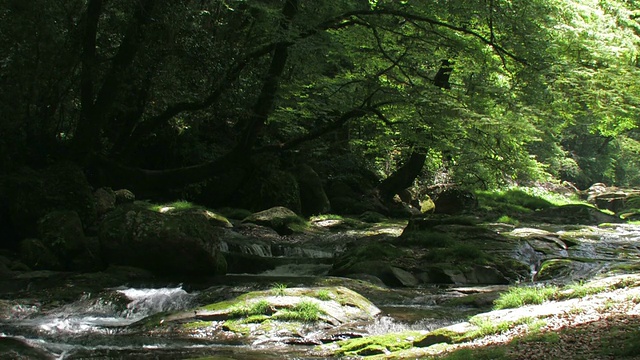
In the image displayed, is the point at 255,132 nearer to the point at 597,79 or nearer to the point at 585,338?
the point at 597,79

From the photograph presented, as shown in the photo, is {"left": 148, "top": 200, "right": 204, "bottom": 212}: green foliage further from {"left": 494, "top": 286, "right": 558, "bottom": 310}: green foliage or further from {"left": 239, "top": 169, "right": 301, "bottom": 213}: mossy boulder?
{"left": 494, "top": 286, "right": 558, "bottom": 310}: green foliage

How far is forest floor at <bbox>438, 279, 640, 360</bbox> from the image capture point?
15.1 feet

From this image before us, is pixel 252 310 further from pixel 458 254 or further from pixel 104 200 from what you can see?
pixel 104 200

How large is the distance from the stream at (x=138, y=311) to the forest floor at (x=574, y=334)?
1.70 m

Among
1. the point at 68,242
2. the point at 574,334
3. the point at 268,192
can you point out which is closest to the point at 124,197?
the point at 268,192

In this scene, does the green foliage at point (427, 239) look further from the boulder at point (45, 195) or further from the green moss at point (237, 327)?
the boulder at point (45, 195)

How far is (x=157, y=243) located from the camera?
10.6 meters

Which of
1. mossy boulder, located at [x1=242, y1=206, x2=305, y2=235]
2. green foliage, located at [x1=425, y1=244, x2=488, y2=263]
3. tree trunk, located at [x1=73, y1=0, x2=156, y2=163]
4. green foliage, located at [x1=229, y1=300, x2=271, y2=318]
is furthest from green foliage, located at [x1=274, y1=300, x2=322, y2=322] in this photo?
mossy boulder, located at [x1=242, y1=206, x2=305, y2=235]

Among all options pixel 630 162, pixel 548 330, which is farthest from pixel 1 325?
pixel 630 162

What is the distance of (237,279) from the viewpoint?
1077 cm

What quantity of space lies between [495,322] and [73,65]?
1050 cm

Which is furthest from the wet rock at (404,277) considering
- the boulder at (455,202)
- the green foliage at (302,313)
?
the boulder at (455,202)

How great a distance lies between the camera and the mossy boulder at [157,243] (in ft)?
34.7

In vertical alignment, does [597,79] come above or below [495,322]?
above
